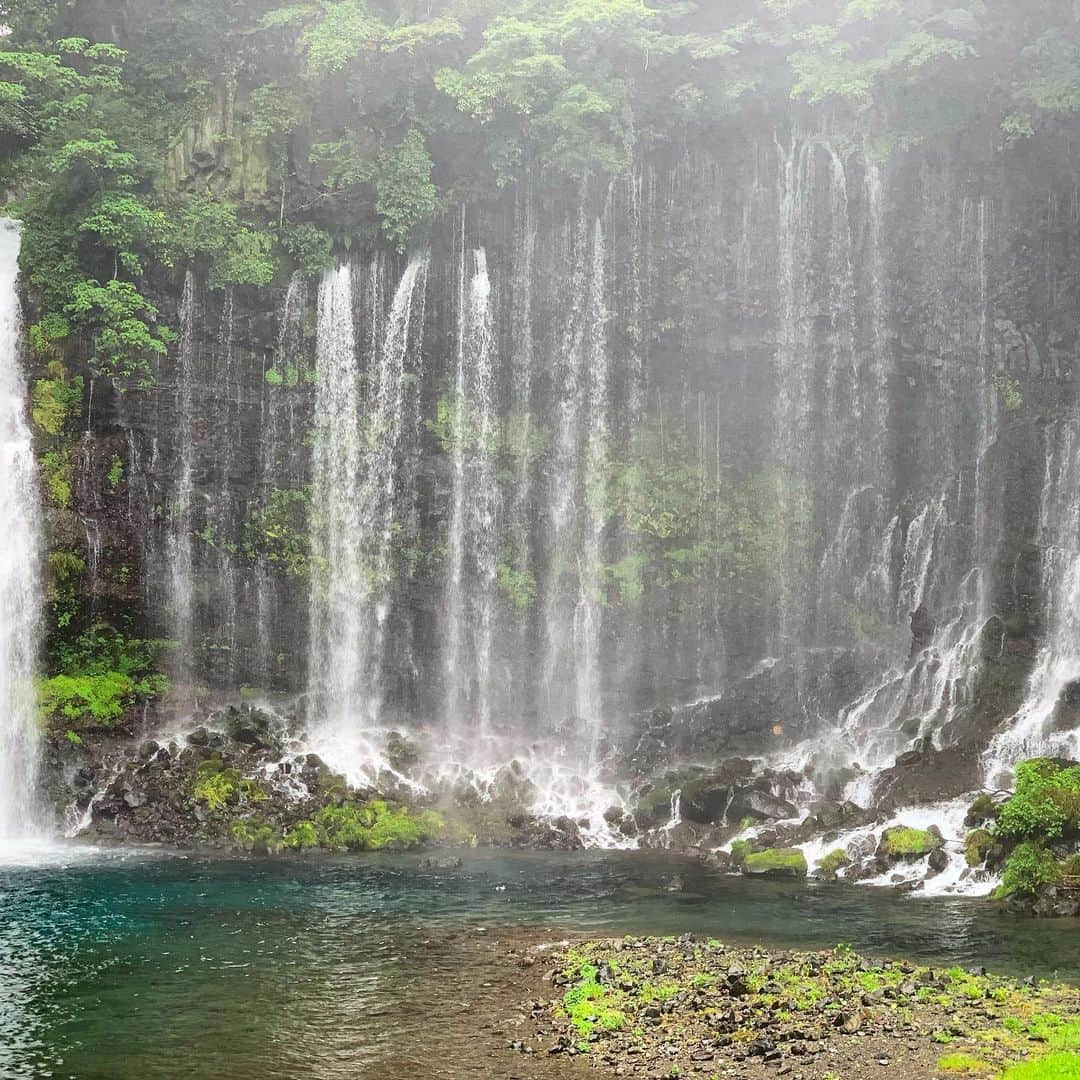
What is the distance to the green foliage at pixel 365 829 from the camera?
2348cm

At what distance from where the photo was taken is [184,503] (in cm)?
2812

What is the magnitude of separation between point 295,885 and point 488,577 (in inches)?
443

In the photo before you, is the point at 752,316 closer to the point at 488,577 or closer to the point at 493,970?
the point at 488,577

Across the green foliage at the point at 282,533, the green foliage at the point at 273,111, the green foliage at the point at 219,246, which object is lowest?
the green foliage at the point at 282,533

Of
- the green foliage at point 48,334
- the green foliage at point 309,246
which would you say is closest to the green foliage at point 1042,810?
the green foliage at point 309,246

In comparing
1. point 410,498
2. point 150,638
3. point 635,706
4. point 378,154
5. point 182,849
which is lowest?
point 182,849

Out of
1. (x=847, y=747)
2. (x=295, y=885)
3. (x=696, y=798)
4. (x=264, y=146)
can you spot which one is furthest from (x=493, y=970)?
(x=264, y=146)

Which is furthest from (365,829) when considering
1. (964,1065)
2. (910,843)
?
(964,1065)

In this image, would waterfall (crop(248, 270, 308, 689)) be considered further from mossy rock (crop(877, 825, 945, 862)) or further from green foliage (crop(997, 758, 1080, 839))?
green foliage (crop(997, 758, 1080, 839))

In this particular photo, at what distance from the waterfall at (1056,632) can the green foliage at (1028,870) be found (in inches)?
201

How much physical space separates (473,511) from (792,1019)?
19.5m

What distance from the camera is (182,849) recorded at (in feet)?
74.6

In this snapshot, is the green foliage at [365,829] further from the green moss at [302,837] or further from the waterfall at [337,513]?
the waterfall at [337,513]

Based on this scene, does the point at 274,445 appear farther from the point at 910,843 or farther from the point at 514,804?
the point at 910,843
